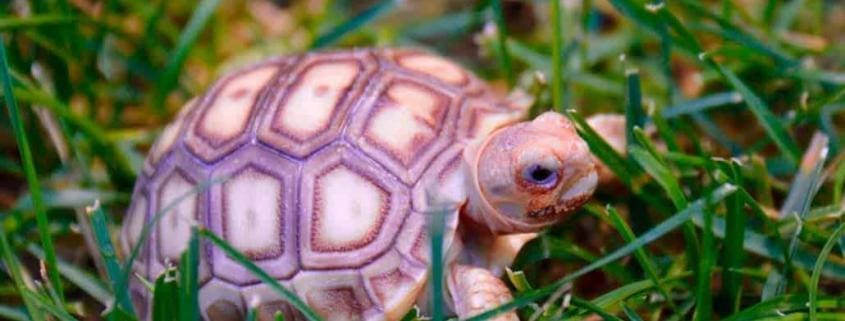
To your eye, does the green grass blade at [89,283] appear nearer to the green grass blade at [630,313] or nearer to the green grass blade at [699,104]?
the green grass blade at [630,313]

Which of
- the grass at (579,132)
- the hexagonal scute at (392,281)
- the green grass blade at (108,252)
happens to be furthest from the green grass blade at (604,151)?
the green grass blade at (108,252)

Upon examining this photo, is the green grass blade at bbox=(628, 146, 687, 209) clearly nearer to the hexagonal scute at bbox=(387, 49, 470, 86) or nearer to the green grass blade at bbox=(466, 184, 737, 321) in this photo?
the green grass blade at bbox=(466, 184, 737, 321)

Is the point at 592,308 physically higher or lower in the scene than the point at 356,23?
lower

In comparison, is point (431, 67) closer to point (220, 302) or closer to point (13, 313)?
point (220, 302)

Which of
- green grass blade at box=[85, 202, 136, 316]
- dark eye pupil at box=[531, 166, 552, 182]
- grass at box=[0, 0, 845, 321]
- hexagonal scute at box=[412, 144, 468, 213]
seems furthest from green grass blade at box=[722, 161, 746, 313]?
green grass blade at box=[85, 202, 136, 316]

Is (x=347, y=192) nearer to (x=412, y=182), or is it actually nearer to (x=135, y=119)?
(x=412, y=182)

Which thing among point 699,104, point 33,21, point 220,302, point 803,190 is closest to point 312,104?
point 220,302
